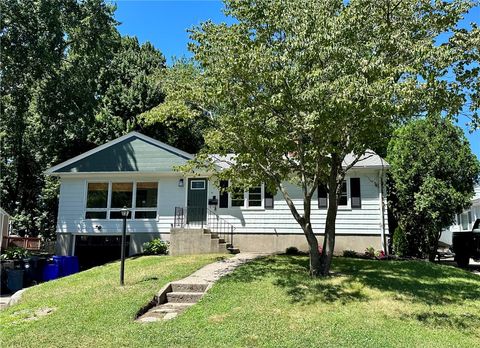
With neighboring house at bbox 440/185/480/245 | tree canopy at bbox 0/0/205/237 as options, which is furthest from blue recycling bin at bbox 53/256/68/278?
neighboring house at bbox 440/185/480/245

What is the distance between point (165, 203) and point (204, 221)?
1.87m

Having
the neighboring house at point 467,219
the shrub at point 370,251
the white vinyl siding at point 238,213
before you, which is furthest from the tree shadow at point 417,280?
the neighboring house at point 467,219

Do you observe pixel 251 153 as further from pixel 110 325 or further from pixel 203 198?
pixel 203 198

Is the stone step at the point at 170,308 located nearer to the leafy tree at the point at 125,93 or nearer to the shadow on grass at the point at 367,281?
the shadow on grass at the point at 367,281

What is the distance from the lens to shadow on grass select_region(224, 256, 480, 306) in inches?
344

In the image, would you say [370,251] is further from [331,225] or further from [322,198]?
[331,225]

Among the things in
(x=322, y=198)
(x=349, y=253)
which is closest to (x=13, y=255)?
(x=322, y=198)

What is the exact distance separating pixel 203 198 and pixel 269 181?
702 cm

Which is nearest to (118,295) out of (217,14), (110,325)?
(110,325)

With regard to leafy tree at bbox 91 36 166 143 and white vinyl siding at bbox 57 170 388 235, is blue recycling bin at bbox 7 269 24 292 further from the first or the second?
leafy tree at bbox 91 36 166 143

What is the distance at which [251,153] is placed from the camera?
33.7 ft

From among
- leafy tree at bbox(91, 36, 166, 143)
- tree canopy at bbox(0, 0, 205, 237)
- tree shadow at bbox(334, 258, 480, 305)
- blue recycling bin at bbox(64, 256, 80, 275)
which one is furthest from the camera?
leafy tree at bbox(91, 36, 166, 143)

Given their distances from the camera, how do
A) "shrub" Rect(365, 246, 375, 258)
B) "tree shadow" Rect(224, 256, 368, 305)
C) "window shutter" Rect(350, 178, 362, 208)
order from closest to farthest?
"tree shadow" Rect(224, 256, 368, 305), "shrub" Rect(365, 246, 375, 258), "window shutter" Rect(350, 178, 362, 208)

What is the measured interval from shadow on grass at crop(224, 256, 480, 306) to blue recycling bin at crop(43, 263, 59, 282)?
669 cm
